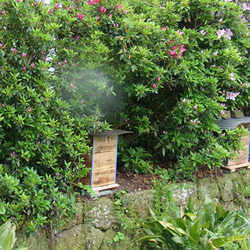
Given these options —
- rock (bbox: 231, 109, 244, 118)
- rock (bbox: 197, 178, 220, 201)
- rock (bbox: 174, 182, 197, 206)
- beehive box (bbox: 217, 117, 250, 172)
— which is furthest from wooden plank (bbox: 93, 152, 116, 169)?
rock (bbox: 231, 109, 244, 118)

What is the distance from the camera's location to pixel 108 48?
3.57 metres

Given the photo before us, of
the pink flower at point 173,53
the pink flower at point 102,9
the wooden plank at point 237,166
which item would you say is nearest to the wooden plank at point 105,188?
the pink flower at point 173,53

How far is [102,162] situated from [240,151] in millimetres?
2348

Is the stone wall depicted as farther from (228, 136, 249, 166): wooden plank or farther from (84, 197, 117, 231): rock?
(228, 136, 249, 166): wooden plank

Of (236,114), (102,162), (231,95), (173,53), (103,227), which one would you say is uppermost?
(173,53)

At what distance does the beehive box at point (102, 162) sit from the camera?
11.1ft

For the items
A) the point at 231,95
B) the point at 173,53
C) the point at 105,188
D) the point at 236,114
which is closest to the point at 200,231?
the point at 105,188

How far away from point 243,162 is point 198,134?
1.13m

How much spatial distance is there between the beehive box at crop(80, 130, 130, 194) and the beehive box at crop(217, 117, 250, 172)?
178 centimetres

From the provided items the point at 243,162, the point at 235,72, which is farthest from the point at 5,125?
the point at 243,162

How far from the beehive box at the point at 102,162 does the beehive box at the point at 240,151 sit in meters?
1.78

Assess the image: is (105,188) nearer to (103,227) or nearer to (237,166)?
(103,227)

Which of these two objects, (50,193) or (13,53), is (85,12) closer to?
(13,53)

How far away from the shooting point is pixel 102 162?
3.47 m
